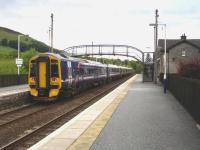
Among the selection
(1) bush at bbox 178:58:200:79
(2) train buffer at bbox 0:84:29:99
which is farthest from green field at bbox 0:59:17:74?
(1) bush at bbox 178:58:200:79

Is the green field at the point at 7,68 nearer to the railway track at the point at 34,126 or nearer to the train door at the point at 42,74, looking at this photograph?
the train door at the point at 42,74

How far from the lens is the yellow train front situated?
23844 mm

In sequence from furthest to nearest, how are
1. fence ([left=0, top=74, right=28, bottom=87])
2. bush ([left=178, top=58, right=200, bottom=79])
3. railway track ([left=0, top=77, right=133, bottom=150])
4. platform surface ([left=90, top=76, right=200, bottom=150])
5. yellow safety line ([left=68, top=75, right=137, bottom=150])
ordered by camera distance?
fence ([left=0, top=74, right=28, bottom=87]) < bush ([left=178, top=58, right=200, bottom=79]) < railway track ([left=0, top=77, right=133, bottom=150]) < platform surface ([left=90, top=76, right=200, bottom=150]) < yellow safety line ([left=68, top=75, right=137, bottom=150])

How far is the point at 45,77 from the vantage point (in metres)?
23.9

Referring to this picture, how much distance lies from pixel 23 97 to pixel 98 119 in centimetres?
1054

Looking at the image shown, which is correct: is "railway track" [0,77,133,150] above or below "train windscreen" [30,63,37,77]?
below

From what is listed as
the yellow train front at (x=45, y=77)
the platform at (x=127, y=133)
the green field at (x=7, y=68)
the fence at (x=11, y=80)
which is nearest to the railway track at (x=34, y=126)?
the platform at (x=127, y=133)

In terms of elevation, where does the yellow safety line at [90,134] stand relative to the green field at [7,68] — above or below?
below

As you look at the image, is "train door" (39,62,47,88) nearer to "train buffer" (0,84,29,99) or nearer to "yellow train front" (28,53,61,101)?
"yellow train front" (28,53,61,101)

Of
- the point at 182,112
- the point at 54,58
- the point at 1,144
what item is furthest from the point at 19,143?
Answer: the point at 54,58

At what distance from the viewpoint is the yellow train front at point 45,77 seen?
23844 mm

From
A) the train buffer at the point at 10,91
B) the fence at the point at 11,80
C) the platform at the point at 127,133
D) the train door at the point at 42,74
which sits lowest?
the platform at the point at 127,133

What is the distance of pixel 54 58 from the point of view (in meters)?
24.2

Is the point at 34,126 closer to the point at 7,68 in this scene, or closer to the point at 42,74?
the point at 42,74
